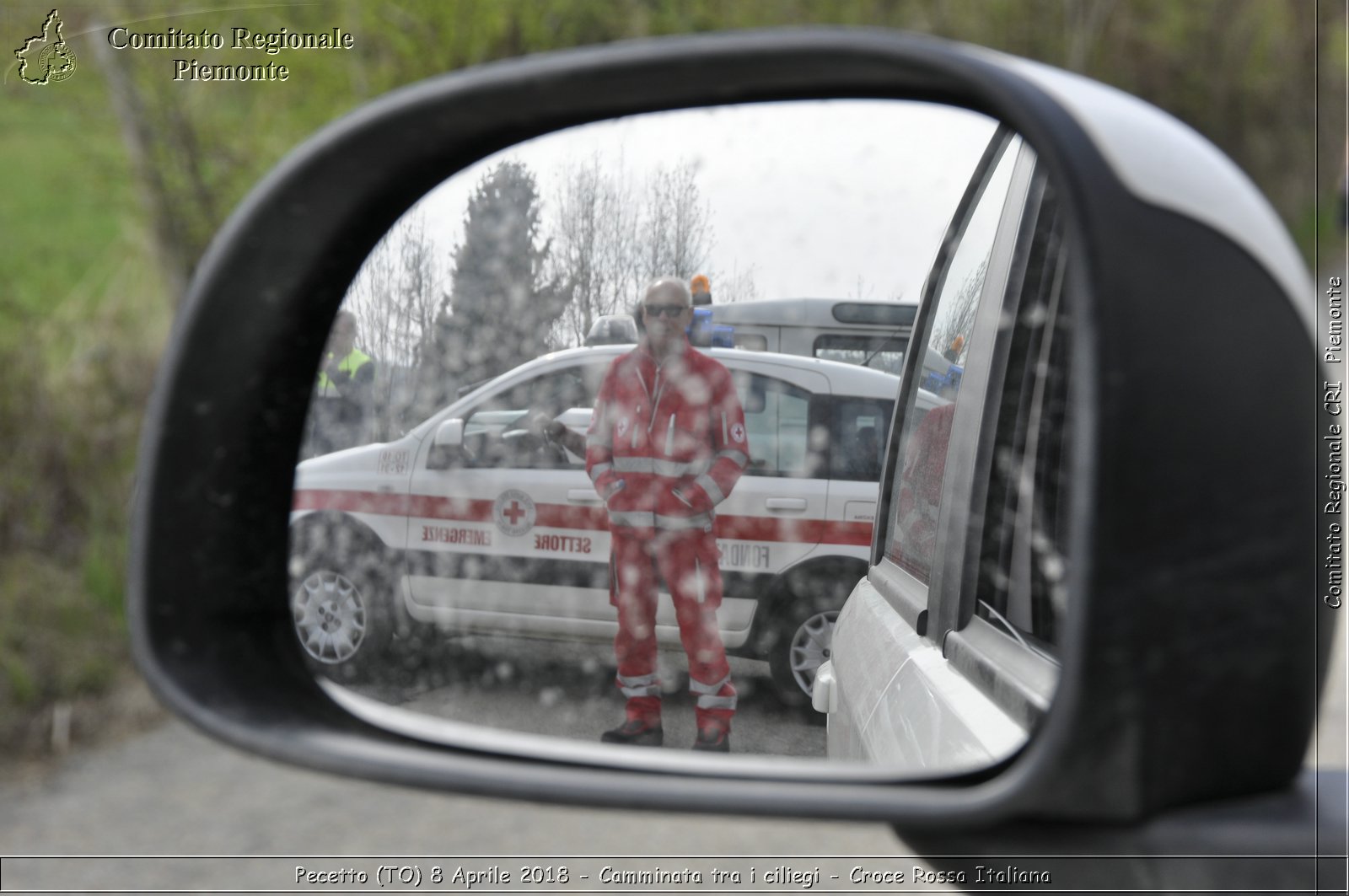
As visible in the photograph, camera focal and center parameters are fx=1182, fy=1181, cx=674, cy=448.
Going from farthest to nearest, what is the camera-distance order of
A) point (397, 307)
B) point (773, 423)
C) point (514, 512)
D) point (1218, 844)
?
1. point (397, 307)
2. point (514, 512)
3. point (773, 423)
4. point (1218, 844)

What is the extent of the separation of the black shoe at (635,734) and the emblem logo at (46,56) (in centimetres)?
647

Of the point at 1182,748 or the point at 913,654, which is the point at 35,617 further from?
the point at 1182,748

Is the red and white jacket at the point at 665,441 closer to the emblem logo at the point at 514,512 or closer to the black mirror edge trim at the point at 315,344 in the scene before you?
the emblem logo at the point at 514,512

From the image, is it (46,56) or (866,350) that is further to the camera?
(46,56)

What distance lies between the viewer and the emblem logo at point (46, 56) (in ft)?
20.9

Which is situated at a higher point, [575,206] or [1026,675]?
[575,206]

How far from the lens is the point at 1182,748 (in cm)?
94

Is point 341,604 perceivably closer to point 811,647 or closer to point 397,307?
point 397,307

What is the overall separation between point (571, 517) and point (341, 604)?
438 millimetres

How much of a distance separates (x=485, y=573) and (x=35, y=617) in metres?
5.17

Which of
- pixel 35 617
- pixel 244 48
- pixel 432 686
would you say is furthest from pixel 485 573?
pixel 244 48

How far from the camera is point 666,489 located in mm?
1267

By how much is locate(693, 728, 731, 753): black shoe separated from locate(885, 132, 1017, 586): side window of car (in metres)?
0.43

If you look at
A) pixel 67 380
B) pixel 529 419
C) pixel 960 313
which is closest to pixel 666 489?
pixel 529 419
